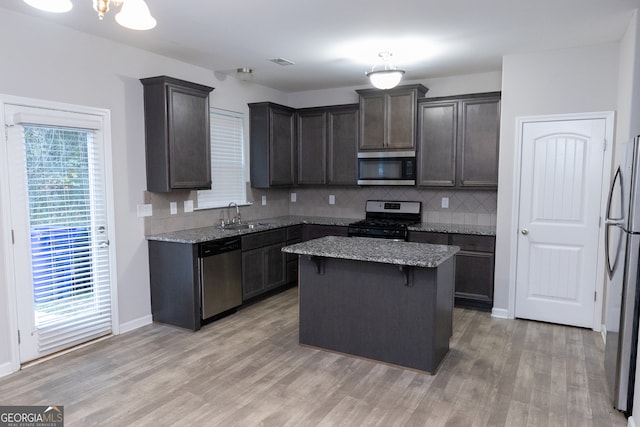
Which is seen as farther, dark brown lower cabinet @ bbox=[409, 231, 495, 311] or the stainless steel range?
the stainless steel range

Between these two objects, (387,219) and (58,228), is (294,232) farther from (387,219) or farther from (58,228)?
(58,228)

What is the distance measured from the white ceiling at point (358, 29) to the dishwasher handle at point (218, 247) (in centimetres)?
186

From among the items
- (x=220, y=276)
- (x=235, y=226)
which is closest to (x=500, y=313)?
(x=220, y=276)

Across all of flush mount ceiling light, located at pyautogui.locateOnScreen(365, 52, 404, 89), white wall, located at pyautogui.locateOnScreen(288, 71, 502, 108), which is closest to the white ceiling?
white wall, located at pyautogui.locateOnScreen(288, 71, 502, 108)

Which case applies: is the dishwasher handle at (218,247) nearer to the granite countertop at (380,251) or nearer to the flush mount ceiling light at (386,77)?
the granite countertop at (380,251)

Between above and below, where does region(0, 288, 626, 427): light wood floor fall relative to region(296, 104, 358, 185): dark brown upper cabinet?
below

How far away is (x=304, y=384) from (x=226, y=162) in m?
3.09

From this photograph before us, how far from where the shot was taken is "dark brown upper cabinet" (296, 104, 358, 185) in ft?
18.0

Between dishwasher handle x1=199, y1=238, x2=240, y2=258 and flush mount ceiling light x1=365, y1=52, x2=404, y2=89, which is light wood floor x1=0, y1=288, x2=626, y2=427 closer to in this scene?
dishwasher handle x1=199, y1=238, x2=240, y2=258

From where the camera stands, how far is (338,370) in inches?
124

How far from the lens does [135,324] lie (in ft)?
13.3

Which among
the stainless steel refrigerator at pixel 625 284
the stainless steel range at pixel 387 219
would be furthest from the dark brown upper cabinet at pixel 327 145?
the stainless steel refrigerator at pixel 625 284

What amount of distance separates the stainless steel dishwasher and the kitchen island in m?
1.03

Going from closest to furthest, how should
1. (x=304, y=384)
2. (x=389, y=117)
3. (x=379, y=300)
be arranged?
(x=304, y=384), (x=379, y=300), (x=389, y=117)
